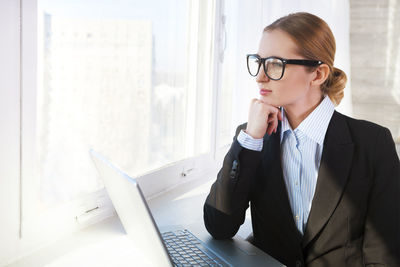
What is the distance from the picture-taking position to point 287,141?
1.34 meters

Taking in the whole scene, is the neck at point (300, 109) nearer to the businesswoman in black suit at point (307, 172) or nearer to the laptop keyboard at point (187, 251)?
the businesswoman in black suit at point (307, 172)

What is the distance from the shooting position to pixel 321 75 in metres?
1.26

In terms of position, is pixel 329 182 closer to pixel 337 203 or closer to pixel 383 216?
pixel 337 203

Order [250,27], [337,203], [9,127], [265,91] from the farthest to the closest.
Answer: [250,27], [265,91], [337,203], [9,127]

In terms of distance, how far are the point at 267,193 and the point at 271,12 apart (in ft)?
5.18

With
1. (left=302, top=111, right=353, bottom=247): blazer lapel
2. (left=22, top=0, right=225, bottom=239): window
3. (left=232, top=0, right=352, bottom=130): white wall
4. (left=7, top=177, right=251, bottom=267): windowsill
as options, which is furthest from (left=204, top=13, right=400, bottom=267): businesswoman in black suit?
(left=232, top=0, right=352, bottom=130): white wall

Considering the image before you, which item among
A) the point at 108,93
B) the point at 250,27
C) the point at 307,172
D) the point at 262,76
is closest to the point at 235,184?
the point at 307,172

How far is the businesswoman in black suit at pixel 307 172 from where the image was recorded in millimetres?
1187

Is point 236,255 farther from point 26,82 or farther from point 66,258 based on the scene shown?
point 26,82

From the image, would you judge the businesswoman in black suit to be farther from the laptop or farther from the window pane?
the window pane

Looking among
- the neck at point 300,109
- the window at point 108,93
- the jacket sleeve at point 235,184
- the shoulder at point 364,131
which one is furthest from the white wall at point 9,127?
the shoulder at point 364,131

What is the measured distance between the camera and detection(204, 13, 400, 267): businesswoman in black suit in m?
1.19

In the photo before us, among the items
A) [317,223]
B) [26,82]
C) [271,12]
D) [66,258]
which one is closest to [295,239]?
[317,223]

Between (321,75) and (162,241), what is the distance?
80cm
